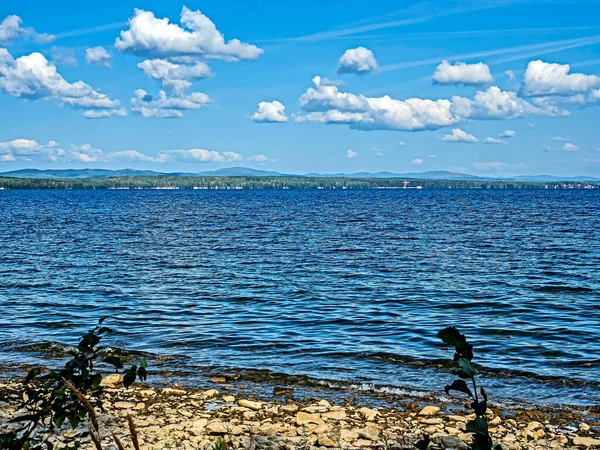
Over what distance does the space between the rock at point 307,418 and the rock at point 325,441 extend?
3.05 feet

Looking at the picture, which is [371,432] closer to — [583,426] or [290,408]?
[290,408]

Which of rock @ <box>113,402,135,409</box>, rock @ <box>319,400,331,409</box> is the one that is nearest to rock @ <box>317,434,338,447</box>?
rock @ <box>319,400,331,409</box>

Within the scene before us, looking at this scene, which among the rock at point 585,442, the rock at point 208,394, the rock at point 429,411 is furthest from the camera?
the rock at point 208,394

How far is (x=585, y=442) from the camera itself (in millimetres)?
11070

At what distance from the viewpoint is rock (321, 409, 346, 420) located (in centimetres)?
1227

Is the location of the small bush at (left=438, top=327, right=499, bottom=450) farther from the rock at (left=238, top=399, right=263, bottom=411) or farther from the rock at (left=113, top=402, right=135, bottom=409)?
the rock at (left=113, top=402, right=135, bottom=409)

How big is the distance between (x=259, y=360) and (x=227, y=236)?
37.9m

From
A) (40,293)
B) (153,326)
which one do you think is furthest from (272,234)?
(153,326)

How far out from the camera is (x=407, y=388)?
1460cm

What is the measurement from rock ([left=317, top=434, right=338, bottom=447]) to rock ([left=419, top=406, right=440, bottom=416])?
2.49 m

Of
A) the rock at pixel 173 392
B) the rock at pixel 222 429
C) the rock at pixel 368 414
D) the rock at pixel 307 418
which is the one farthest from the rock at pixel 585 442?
the rock at pixel 173 392

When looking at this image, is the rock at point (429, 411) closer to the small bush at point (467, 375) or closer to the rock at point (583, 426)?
the rock at point (583, 426)

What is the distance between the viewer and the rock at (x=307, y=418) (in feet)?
39.2

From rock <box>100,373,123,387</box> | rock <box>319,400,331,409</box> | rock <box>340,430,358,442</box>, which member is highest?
rock <box>340,430,358,442</box>
